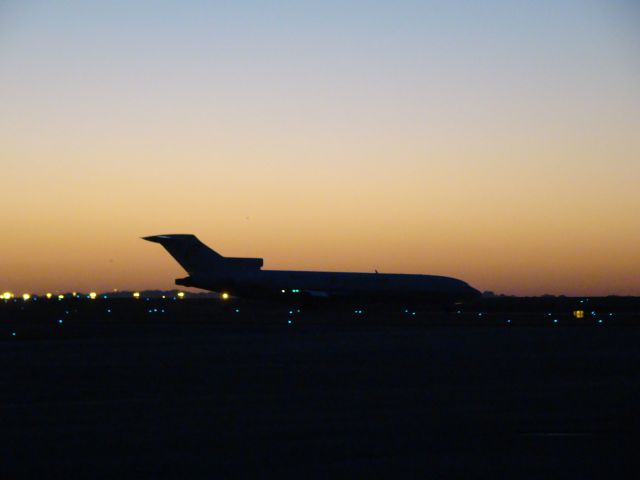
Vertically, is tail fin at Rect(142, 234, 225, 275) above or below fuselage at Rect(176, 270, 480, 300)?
above

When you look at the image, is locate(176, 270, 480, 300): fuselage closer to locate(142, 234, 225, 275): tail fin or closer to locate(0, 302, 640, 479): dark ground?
locate(142, 234, 225, 275): tail fin

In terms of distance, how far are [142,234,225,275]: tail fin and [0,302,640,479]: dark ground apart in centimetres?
4018

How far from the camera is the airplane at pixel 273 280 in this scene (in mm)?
67938

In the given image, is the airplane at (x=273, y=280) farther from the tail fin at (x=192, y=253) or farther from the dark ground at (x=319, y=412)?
the dark ground at (x=319, y=412)

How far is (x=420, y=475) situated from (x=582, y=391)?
843cm

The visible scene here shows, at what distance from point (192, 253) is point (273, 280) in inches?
249

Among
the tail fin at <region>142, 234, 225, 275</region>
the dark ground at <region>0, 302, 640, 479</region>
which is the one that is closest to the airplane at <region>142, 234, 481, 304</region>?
the tail fin at <region>142, 234, 225, 275</region>

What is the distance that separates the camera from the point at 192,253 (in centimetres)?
6912

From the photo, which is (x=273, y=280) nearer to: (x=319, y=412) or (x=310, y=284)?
(x=310, y=284)

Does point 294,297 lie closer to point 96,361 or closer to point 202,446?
point 96,361

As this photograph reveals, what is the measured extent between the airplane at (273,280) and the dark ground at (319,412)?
39.2 m

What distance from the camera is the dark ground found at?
1028cm

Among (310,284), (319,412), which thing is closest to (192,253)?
(310,284)

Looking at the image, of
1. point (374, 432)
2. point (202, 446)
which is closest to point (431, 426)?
point (374, 432)
